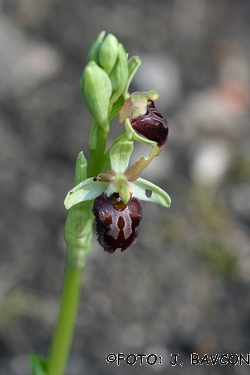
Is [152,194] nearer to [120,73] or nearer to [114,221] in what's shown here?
[114,221]

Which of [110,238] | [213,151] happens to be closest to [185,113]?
[213,151]

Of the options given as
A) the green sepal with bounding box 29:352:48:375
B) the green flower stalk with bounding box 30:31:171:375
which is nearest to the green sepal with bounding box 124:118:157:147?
the green flower stalk with bounding box 30:31:171:375

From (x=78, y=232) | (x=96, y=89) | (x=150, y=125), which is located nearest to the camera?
(x=96, y=89)

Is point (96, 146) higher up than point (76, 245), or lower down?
higher up

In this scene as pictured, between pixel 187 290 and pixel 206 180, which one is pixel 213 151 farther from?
pixel 187 290

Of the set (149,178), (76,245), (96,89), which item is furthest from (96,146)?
(149,178)
